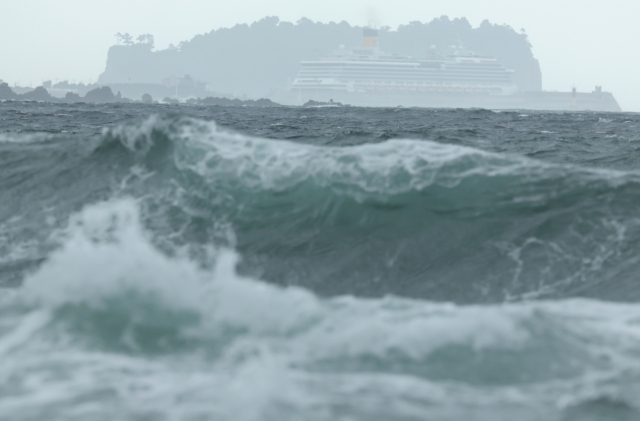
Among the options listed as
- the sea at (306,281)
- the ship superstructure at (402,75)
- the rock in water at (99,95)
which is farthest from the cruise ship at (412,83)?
the sea at (306,281)

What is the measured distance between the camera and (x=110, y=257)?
6133 mm

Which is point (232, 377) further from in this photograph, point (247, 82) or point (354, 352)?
point (247, 82)

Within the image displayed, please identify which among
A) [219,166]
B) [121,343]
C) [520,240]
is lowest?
[121,343]

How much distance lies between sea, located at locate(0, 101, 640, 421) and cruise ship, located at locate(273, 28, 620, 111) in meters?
93.4

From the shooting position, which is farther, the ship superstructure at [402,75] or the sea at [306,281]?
the ship superstructure at [402,75]

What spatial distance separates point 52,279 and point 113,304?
76cm

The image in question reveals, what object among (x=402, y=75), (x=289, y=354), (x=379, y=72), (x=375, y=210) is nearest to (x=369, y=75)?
(x=379, y=72)

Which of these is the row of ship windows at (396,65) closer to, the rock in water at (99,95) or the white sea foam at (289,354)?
the rock in water at (99,95)

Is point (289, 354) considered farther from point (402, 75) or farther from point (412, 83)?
point (402, 75)

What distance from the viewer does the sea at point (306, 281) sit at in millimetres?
4199

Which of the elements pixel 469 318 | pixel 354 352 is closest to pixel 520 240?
pixel 469 318

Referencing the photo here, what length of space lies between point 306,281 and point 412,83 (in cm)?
10119

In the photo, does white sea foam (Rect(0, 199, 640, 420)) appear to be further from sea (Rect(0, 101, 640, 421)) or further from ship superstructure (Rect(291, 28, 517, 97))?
ship superstructure (Rect(291, 28, 517, 97))

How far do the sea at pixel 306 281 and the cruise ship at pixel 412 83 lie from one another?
93.4m
